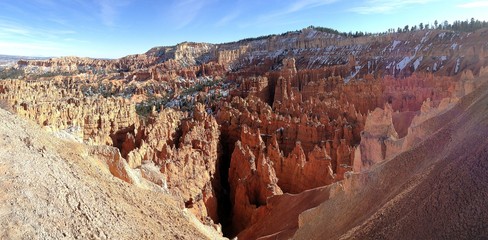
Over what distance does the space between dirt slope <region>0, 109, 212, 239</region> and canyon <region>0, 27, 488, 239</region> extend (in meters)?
0.10

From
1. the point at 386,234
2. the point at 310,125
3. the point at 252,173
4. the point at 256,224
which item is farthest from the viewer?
the point at 310,125

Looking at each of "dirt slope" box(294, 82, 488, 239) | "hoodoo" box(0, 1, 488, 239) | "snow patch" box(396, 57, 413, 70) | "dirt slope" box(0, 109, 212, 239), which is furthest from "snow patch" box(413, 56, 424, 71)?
"dirt slope" box(0, 109, 212, 239)

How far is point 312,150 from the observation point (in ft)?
83.5

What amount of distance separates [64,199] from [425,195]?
619 centimetres

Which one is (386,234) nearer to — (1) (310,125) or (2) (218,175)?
(2) (218,175)

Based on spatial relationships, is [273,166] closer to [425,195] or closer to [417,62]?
[425,195]

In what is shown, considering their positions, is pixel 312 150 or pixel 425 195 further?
pixel 312 150

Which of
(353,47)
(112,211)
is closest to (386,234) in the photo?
(112,211)

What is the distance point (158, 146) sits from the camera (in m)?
25.0

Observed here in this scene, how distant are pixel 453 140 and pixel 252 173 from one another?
13.5 m

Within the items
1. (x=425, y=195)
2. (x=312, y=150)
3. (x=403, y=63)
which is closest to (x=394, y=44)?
(x=403, y=63)

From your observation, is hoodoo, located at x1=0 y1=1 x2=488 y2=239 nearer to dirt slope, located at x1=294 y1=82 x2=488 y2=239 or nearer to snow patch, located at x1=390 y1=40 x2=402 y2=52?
dirt slope, located at x1=294 y1=82 x2=488 y2=239

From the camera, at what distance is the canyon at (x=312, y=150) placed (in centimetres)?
754

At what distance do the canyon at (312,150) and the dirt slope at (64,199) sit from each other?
0.32 feet
